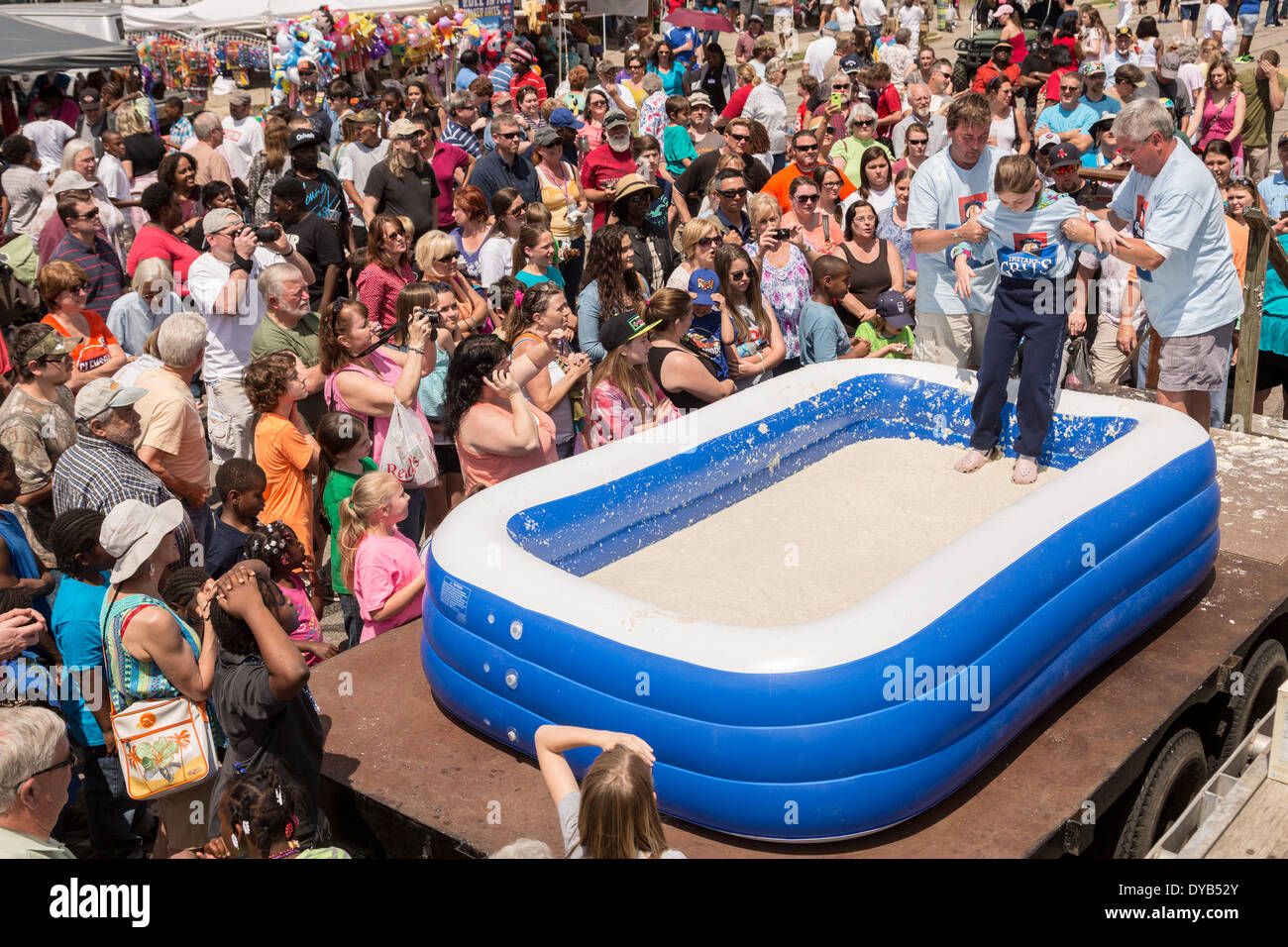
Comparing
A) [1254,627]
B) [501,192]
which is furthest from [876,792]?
[501,192]

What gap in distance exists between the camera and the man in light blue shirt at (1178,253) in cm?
534

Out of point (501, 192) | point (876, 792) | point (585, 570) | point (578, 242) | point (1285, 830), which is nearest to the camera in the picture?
point (876, 792)

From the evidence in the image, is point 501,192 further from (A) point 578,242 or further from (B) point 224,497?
(B) point 224,497

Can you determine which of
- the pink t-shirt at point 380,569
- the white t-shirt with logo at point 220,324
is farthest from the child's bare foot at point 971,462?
the white t-shirt with logo at point 220,324

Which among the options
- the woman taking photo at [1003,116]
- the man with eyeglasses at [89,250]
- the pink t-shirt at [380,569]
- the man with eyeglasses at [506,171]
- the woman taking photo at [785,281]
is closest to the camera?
the pink t-shirt at [380,569]

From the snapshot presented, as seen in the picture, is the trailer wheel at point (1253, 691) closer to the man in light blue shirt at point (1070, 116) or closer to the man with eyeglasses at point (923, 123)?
the man with eyeglasses at point (923, 123)

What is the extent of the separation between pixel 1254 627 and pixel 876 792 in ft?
6.76

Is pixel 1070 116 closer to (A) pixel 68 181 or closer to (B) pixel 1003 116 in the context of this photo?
(B) pixel 1003 116

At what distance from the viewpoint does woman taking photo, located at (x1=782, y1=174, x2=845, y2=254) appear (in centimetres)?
764

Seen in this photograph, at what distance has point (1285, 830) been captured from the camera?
4035mm

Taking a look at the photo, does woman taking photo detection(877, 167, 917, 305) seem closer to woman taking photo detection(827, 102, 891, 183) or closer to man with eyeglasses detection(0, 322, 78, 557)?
woman taking photo detection(827, 102, 891, 183)

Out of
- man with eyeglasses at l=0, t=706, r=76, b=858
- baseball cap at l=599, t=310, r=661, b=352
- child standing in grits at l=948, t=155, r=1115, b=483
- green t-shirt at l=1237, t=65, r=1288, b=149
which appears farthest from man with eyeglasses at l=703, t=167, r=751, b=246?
green t-shirt at l=1237, t=65, r=1288, b=149

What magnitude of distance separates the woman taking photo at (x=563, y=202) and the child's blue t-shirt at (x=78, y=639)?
483cm

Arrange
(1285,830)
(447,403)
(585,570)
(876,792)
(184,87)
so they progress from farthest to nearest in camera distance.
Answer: (184,87), (447,403), (585,570), (1285,830), (876,792)
